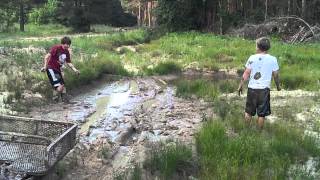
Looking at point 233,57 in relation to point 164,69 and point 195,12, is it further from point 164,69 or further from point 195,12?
point 195,12

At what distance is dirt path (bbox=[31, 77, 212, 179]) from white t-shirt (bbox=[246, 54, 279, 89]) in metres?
1.55

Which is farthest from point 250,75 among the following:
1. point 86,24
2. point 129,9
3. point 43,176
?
point 129,9

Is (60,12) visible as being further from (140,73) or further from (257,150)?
(257,150)

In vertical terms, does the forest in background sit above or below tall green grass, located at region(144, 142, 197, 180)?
above

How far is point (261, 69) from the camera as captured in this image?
9.98m

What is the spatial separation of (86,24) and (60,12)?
313cm

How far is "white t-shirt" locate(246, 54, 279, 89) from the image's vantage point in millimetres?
9961

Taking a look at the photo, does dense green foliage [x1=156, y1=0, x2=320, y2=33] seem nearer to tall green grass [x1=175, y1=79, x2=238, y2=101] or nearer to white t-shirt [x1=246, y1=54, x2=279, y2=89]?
tall green grass [x1=175, y1=79, x2=238, y2=101]

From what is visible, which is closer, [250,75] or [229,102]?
[250,75]

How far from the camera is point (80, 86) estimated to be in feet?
55.5

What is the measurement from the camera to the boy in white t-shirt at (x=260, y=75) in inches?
392

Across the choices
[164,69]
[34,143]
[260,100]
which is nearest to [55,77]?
[34,143]

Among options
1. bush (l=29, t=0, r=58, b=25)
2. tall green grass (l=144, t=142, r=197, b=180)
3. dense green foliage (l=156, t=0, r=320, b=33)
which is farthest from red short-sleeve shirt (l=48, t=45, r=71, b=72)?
bush (l=29, t=0, r=58, b=25)

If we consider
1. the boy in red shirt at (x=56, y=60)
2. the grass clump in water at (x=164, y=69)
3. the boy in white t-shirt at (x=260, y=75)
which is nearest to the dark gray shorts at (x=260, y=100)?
the boy in white t-shirt at (x=260, y=75)
